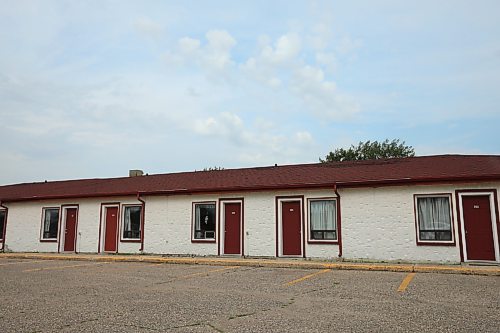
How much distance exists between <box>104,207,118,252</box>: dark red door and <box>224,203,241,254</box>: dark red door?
18.5 ft

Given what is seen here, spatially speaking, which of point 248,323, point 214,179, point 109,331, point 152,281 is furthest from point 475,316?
point 214,179

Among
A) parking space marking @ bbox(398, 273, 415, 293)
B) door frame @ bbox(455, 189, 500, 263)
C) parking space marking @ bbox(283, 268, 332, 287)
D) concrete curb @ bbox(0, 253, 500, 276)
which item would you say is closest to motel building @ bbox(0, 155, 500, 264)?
door frame @ bbox(455, 189, 500, 263)

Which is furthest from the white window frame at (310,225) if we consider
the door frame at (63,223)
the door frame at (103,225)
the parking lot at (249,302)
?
the door frame at (63,223)

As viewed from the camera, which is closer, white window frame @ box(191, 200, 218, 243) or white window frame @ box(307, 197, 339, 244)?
white window frame @ box(307, 197, 339, 244)

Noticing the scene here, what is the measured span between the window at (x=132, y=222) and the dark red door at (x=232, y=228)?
4356 millimetres

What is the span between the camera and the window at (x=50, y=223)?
21531mm

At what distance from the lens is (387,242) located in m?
15.1

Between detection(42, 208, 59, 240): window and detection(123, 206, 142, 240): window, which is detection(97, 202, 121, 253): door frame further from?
detection(42, 208, 59, 240): window

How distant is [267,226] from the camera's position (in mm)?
17031

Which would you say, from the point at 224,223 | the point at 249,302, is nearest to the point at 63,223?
the point at 224,223

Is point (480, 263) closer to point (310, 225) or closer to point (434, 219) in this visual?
point (434, 219)

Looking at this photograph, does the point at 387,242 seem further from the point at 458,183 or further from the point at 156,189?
the point at 156,189

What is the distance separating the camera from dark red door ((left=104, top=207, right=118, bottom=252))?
20.0 meters

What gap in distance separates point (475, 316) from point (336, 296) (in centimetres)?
260
